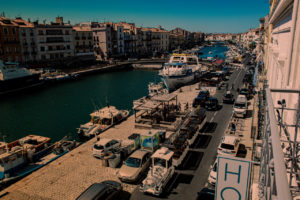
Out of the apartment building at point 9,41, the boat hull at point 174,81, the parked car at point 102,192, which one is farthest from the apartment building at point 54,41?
the parked car at point 102,192

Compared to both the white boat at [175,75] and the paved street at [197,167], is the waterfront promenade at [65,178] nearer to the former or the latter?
the paved street at [197,167]

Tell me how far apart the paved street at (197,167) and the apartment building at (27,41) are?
57.8 meters

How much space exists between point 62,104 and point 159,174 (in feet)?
101

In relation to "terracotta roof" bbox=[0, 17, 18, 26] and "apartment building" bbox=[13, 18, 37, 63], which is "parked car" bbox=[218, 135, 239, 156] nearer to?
"terracotta roof" bbox=[0, 17, 18, 26]

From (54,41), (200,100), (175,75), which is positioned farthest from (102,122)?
(54,41)

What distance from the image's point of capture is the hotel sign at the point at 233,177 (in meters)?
5.16

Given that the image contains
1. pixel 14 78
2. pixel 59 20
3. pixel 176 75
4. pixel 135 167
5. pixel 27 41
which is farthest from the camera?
pixel 59 20

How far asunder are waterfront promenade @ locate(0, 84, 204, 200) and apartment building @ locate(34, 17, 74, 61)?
5781cm

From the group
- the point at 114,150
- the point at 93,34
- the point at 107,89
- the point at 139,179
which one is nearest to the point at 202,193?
the point at 139,179

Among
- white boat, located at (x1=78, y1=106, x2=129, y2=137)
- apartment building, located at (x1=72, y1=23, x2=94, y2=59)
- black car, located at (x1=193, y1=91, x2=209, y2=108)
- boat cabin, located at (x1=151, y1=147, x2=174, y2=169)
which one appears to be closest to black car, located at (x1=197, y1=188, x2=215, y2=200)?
boat cabin, located at (x1=151, y1=147, x2=174, y2=169)

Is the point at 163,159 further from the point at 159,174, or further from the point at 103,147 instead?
the point at 103,147

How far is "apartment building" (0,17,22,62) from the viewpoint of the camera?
2280 inches

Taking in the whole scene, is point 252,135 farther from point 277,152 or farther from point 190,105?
point 277,152

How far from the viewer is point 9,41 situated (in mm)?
59125
